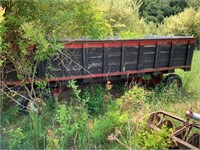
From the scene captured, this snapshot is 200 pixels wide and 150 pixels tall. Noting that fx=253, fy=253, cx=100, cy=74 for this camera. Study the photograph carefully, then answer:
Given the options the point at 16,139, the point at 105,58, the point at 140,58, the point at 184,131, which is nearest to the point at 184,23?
the point at 140,58

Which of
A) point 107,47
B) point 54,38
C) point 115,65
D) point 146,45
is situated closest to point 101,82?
point 115,65

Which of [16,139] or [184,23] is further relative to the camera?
[184,23]

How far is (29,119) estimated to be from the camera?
3.95 meters

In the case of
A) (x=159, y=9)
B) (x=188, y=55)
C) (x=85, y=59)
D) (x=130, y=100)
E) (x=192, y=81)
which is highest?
(x=159, y=9)

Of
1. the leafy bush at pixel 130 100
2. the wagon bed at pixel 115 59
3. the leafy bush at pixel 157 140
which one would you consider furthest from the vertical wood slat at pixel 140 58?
the leafy bush at pixel 157 140

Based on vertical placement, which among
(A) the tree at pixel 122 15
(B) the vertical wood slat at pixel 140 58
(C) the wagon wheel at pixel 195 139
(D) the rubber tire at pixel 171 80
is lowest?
(D) the rubber tire at pixel 171 80

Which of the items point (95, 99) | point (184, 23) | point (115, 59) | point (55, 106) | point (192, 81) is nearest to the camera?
point (55, 106)

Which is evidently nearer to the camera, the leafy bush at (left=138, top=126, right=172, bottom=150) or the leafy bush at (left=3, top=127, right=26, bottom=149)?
the leafy bush at (left=138, top=126, right=172, bottom=150)

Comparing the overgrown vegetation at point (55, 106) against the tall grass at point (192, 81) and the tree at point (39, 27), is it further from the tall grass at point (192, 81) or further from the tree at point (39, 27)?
the tall grass at point (192, 81)

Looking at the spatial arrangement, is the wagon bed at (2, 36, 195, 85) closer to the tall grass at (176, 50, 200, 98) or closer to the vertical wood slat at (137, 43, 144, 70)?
the vertical wood slat at (137, 43, 144, 70)

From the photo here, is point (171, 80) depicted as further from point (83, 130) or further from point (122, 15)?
point (122, 15)

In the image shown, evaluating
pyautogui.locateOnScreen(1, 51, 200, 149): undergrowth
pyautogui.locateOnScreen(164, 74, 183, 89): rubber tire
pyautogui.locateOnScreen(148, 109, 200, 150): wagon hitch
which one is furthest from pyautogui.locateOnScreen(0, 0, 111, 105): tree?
pyautogui.locateOnScreen(164, 74, 183, 89): rubber tire

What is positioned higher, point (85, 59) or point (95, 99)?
point (85, 59)

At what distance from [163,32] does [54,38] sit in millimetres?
13719
